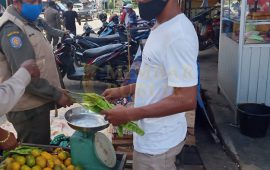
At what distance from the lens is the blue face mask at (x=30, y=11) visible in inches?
107

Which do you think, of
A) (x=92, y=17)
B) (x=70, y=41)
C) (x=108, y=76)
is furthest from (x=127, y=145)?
(x=92, y=17)

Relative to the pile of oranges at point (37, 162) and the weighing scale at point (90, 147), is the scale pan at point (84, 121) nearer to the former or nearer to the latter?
the weighing scale at point (90, 147)

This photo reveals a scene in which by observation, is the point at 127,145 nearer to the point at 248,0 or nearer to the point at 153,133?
the point at 153,133

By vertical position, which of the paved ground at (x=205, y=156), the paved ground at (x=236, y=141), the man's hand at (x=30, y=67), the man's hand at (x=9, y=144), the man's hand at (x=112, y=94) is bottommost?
the paved ground at (x=205, y=156)

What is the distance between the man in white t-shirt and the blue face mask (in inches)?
46.0

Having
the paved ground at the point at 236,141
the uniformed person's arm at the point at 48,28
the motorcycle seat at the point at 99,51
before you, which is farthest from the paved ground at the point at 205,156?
the uniformed person's arm at the point at 48,28

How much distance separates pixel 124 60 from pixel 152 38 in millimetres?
4976

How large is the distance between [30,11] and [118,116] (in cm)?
138

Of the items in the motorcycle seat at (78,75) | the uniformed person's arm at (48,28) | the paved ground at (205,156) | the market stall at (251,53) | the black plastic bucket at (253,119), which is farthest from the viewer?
the motorcycle seat at (78,75)

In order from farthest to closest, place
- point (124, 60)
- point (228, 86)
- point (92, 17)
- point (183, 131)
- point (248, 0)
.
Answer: point (92, 17) → point (124, 60) → point (228, 86) → point (248, 0) → point (183, 131)

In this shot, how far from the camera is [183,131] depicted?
7.07ft

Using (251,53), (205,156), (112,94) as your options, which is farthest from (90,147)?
(251,53)

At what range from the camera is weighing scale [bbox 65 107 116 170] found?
2152mm

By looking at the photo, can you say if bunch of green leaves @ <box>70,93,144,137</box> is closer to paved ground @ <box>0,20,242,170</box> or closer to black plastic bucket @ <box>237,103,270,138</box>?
paved ground @ <box>0,20,242,170</box>
